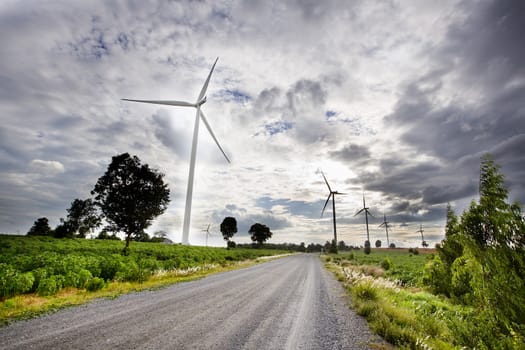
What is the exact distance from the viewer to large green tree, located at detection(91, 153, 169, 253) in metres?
32.6

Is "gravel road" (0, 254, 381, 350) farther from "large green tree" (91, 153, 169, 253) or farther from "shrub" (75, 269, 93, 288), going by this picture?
"large green tree" (91, 153, 169, 253)

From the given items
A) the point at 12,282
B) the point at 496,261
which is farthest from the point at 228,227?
the point at 496,261

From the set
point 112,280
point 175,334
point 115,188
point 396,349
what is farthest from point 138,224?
point 396,349

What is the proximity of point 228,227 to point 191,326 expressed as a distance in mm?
106575

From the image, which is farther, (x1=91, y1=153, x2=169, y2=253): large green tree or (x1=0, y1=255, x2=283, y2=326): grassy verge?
(x1=91, y1=153, x2=169, y2=253): large green tree

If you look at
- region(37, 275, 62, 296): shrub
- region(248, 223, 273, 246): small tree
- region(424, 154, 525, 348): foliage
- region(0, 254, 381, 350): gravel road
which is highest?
region(248, 223, 273, 246): small tree

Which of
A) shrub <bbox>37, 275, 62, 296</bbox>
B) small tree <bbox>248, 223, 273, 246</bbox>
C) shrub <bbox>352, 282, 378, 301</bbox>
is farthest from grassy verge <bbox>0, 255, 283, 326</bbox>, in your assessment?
small tree <bbox>248, 223, 273, 246</bbox>

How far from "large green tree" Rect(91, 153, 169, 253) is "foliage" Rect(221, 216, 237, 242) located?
76904mm

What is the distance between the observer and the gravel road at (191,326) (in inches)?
212

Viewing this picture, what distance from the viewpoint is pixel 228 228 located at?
110m

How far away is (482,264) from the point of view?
490 centimetres

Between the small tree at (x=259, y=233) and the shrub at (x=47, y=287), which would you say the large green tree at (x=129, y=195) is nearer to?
the shrub at (x=47, y=287)

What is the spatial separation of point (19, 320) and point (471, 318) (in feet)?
36.7

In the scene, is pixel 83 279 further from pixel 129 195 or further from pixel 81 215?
pixel 81 215
